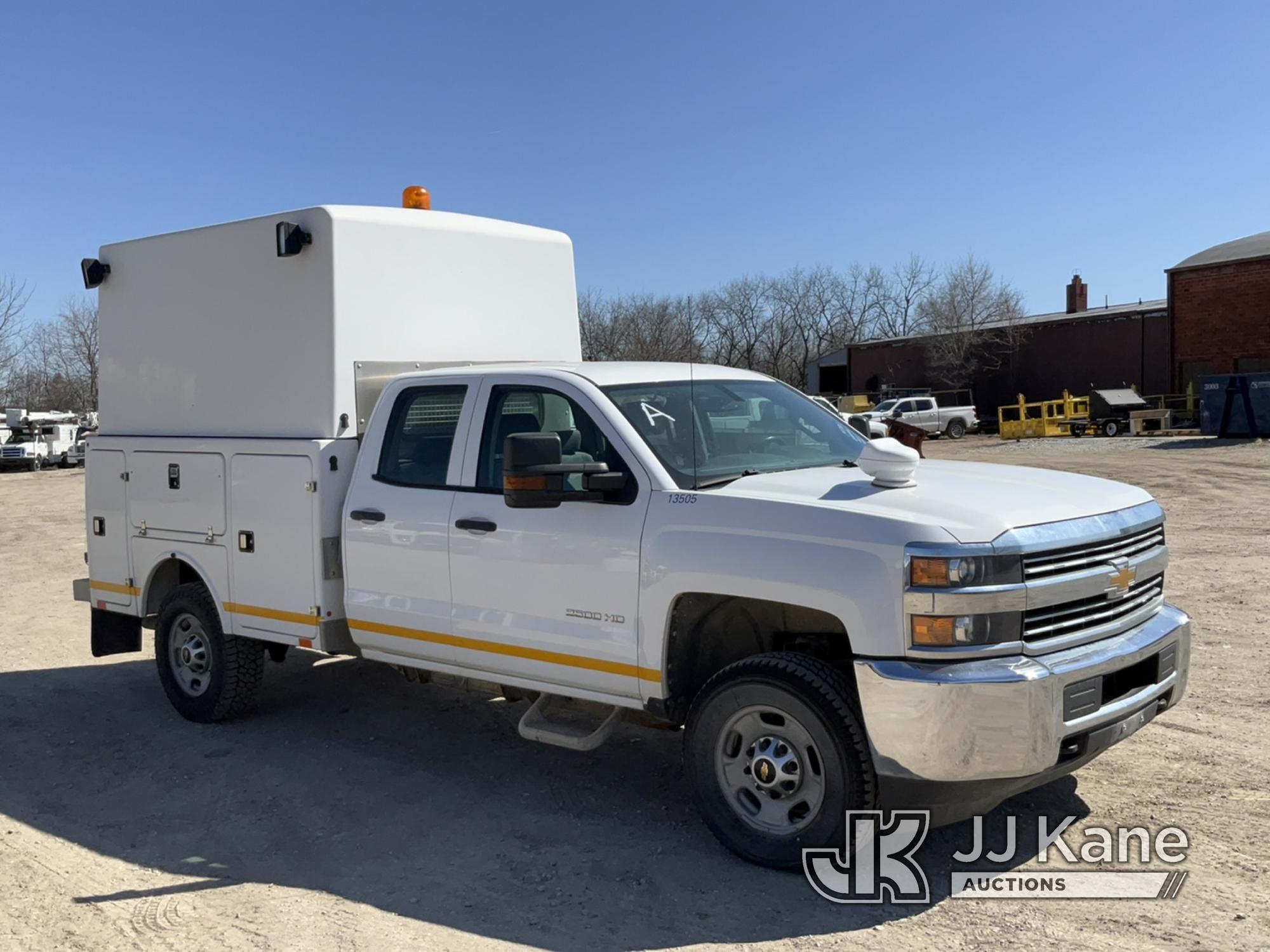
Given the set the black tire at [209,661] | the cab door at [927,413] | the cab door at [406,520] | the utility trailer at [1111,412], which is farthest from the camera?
the cab door at [927,413]

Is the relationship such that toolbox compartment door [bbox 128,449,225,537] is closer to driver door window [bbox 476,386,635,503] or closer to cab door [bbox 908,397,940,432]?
driver door window [bbox 476,386,635,503]

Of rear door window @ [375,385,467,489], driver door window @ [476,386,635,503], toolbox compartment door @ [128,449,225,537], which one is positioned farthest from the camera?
toolbox compartment door @ [128,449,225,537]

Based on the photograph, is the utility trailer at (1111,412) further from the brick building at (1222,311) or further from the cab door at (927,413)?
the cab door at (927,413)

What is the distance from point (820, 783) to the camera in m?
4.50

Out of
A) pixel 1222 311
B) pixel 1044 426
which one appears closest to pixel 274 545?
pixel 1044 426

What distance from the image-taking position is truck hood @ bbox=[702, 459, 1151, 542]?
4.22 m

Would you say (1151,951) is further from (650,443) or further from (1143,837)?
A: (650,443)

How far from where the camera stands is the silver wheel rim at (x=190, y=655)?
710cm

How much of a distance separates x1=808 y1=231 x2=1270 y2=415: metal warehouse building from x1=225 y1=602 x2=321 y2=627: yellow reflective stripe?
3835cm

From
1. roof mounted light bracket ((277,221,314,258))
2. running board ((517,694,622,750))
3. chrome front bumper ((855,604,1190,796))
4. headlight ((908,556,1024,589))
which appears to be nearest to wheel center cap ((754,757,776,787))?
chrome front bumper ((855,604,1190,796))

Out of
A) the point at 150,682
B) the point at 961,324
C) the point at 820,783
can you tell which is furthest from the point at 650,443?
the point at 961,324

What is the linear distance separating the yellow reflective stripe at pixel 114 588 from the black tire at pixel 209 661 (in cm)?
31

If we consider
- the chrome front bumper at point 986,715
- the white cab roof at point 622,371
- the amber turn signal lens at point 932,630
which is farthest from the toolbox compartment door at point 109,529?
the amber turn signal lens at point 932,630

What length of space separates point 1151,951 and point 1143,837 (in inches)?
41.1
